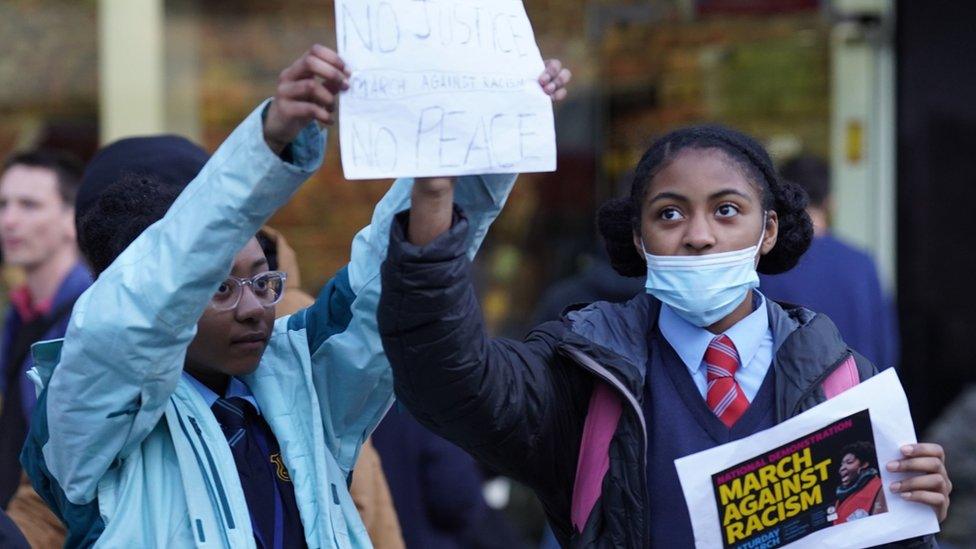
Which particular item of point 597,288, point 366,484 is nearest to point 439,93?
point 366,484

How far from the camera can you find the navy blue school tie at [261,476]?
252 centimetres

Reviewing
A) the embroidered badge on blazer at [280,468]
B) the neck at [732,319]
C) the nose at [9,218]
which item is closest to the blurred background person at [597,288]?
the nose at [9,218]

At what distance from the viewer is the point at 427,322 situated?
7.51 ft

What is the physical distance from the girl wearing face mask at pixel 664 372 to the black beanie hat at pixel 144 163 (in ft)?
3.29

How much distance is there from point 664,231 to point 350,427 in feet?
2.09

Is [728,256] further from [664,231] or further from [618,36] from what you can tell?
[618,36]

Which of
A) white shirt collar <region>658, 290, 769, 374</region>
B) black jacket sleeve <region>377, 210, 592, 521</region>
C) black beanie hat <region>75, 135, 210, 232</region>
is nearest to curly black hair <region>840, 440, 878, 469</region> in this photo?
white shirt collar <region>658, 290, 769, 374</region>

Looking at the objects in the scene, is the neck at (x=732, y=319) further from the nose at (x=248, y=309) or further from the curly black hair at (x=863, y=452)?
the nose at (x=248, y=309)

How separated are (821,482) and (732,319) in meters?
0.32

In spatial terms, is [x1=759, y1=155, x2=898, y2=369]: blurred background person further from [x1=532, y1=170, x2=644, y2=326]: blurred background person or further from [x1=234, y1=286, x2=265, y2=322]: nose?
[x1=234, y1=286, x2=265, y2=322]: nose

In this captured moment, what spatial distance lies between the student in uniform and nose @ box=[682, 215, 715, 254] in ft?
1.04

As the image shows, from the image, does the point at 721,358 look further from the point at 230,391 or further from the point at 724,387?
the point at 230,391

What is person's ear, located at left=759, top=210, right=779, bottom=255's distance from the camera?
271 cm

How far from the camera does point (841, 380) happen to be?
2.60 m
